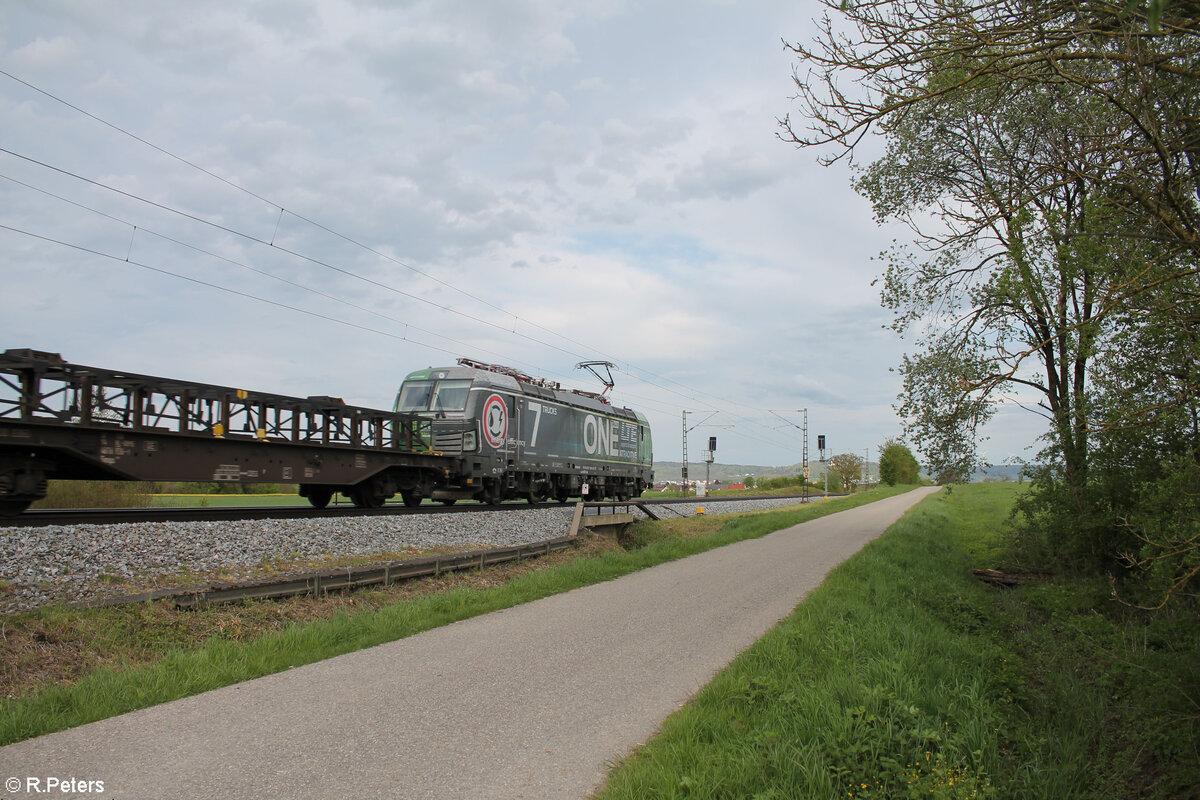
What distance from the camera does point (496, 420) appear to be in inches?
807

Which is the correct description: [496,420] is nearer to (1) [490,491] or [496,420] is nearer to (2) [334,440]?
(1) [490,491]

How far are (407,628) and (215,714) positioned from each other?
8.97ft

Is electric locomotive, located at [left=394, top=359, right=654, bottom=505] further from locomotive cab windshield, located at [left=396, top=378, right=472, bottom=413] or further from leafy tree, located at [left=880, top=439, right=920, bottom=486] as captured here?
leafy tree, located at [left=880, top=439, right=920, bottom=486]

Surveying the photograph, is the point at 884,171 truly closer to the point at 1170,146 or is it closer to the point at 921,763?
the point at 1170,146

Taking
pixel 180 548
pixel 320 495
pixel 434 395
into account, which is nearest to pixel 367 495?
pixel 320 495

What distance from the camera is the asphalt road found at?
4.25 metres

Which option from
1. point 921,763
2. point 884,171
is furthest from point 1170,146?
point 884,171

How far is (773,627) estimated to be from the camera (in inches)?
328

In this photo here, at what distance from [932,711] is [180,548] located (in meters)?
8.91

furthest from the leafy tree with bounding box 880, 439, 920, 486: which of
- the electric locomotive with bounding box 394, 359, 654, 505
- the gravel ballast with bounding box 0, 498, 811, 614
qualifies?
the gravel ballast with bounding box 0, 498, 811, 614

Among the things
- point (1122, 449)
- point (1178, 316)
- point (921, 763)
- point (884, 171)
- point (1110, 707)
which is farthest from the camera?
point (884, 171)

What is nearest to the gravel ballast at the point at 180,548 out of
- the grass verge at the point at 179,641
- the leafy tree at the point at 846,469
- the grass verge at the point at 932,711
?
the grass verge at the point at 179,641

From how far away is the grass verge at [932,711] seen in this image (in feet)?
14.1

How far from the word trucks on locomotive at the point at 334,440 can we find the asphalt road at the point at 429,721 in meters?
6.21
